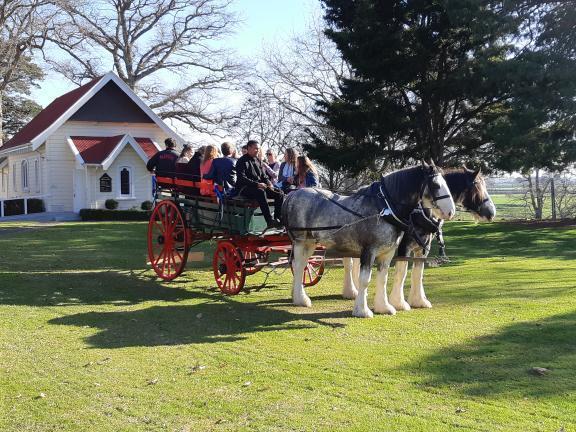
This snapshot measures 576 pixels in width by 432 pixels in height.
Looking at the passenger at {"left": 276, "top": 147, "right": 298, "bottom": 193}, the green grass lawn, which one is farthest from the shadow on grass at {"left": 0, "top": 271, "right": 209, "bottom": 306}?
the passenger at {"left": 276, "top": 147, "right": 298, "bottom": 193}

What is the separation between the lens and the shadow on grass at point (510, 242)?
19.9m

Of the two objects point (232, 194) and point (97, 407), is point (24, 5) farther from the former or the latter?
point (97, 407)

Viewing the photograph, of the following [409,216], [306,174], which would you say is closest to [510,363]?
[409,216]

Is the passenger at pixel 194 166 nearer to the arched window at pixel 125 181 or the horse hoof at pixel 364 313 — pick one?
the horse hoof at pixel 364 313

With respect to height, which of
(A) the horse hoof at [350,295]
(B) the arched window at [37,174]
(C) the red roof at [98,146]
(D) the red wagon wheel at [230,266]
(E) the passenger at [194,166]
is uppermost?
(C) the red roof at [98,146]

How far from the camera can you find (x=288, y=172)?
12.5 meters

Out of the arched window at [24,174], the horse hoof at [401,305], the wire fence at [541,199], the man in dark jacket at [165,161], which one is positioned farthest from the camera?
the wire fence at [541,199]

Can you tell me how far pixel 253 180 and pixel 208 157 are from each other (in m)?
1.46

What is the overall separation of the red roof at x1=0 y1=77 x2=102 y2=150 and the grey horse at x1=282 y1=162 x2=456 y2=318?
87.6 feet

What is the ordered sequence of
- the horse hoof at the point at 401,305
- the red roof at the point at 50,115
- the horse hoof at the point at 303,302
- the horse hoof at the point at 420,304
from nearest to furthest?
1. the horse hoof at the point at 401,305
2. the horse hoof at the point at 420,304
3. the horse hoof at the point at 303,302
4. the red roof at the point at 50,115

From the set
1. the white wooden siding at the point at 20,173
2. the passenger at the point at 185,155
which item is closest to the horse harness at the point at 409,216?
the passenger at the point at 185,155

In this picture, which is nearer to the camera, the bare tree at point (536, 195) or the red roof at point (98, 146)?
the red roof at point (98, 146)

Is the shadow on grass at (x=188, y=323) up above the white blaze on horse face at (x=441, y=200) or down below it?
below

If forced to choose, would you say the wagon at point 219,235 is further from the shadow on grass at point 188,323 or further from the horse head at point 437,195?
the horse head at point 437,195
